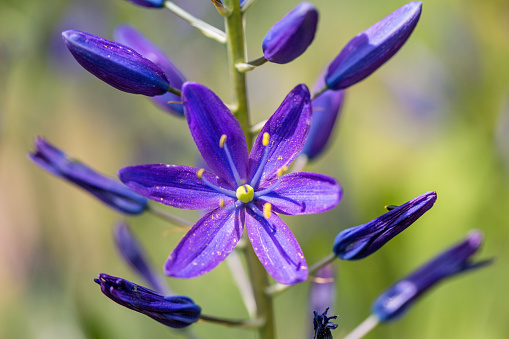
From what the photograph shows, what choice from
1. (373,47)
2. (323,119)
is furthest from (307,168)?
(373,47)

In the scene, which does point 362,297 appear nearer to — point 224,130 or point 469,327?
point 469,327

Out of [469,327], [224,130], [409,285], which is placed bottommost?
[469,327]

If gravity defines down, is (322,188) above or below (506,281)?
above

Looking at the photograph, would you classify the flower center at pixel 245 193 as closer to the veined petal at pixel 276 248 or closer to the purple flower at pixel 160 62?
the veined petal at pixel 276 248

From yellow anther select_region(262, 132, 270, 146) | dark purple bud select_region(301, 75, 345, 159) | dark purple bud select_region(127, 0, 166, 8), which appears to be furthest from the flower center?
dark purple bud select_region(127, 0, 166, 8)

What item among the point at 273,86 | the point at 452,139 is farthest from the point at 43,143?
the point at 273,86
